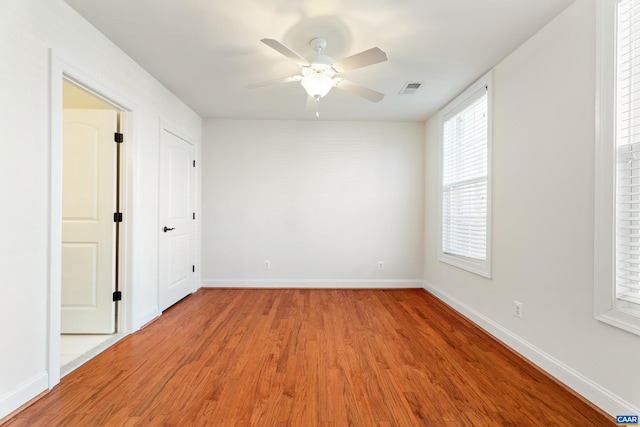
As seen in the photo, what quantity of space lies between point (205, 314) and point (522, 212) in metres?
3.28

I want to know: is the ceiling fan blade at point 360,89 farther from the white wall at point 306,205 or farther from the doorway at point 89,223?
the doorway at point 89,223

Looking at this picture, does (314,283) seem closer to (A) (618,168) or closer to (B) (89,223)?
(B) (89,223)

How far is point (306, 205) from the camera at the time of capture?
4.43m

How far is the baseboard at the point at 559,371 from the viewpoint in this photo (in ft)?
5.23

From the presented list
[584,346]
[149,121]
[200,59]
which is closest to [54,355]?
[149,121]

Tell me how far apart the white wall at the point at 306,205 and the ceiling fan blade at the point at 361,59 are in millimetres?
2352

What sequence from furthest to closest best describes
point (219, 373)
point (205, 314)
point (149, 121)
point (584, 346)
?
point (205, 314) → point (149, 121) → point (219, 373) → point (584, 346)

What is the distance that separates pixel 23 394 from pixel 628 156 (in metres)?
3.66

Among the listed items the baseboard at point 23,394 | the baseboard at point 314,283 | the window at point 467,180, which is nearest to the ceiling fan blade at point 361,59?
the window at point 467,180

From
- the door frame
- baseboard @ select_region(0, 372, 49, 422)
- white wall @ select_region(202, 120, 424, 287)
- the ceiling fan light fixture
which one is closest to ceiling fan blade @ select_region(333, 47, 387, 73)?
the ceiling fan light fixture

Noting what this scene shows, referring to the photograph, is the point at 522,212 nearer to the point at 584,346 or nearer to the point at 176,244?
the point at 584,346

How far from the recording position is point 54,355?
6.13ft

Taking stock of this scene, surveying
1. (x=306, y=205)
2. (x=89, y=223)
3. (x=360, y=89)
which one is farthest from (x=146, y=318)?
(x=360, y=89)

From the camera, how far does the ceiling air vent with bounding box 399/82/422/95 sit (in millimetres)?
3129
